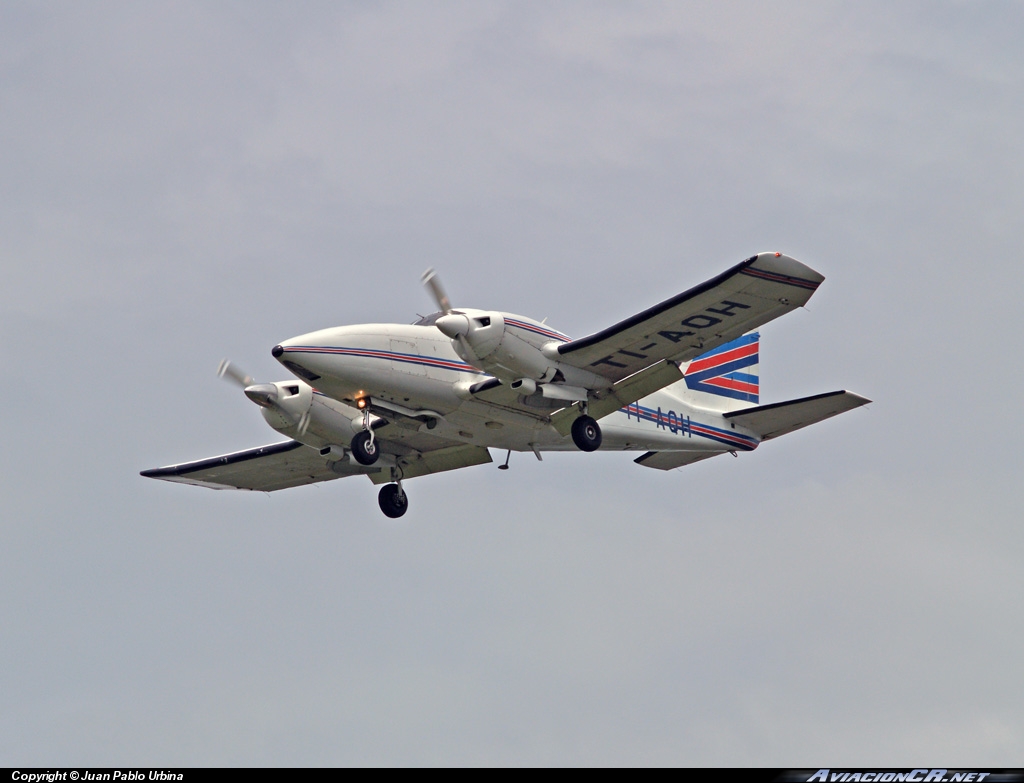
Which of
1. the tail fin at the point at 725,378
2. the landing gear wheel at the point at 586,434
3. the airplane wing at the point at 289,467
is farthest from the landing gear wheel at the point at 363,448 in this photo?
the tail fin at the point at 725,378

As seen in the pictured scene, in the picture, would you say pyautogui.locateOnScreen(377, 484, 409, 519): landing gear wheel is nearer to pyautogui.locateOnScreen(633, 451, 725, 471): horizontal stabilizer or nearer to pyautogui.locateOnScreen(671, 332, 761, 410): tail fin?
pyautogui.locateOnScreen(633, 451, 725, 471): horizontal stabilizer

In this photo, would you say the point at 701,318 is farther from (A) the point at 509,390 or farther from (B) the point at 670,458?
(B) the point at 670,458

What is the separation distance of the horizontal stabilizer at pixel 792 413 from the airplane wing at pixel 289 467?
6639 mm

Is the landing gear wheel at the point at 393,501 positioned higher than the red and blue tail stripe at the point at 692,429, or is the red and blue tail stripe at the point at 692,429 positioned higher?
the red and blue tail stripe at the point at 692,429

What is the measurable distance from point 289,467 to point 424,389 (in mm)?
7015

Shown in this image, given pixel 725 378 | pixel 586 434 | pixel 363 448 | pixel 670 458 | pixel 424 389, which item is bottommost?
pixel 586 434

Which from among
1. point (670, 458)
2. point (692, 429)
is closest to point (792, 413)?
point (692, 429)

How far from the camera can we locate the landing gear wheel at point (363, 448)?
103 ft

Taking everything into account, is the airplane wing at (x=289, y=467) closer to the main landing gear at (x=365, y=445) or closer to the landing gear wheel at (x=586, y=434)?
the main landing gear at (x=365, y=445)

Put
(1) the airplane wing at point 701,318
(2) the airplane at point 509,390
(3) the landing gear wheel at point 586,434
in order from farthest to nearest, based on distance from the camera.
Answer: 1. (3) the landing gear wheel at point 586,434
2. (2) the airplane at point 509,390
3. (1) the airplane wing at point 701,318

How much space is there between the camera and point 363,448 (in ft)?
103
